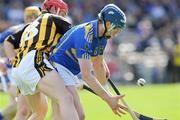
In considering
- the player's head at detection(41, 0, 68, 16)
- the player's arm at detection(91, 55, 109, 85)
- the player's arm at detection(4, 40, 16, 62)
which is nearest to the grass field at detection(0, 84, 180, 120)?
the player's arm at detection(4, 40, 16, 62)

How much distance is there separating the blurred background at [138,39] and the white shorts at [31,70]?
15.1m

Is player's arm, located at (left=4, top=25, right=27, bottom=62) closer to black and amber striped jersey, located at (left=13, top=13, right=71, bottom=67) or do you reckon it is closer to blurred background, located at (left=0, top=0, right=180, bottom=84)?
black and amber striped jersey, located at (left=13, top=13, right=71, bottom=67)

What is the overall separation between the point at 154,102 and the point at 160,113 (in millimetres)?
3128

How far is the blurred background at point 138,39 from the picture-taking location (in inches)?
1007

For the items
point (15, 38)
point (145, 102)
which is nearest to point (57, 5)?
point (15, 38)

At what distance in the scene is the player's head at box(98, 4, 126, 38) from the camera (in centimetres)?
915

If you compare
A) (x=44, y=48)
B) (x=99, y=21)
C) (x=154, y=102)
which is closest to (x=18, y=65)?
(x=44, y=48)

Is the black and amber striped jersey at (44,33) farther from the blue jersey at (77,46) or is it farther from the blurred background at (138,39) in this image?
the blurred background at (138,39)

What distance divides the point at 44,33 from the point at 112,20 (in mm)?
874

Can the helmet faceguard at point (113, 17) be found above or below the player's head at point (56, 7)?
below

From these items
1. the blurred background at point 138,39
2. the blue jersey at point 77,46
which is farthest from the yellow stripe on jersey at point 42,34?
the blurred background at point 138,39

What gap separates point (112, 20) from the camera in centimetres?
916

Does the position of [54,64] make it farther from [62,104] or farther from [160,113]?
[160,113]

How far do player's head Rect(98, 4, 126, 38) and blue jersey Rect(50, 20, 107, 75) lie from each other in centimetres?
12
